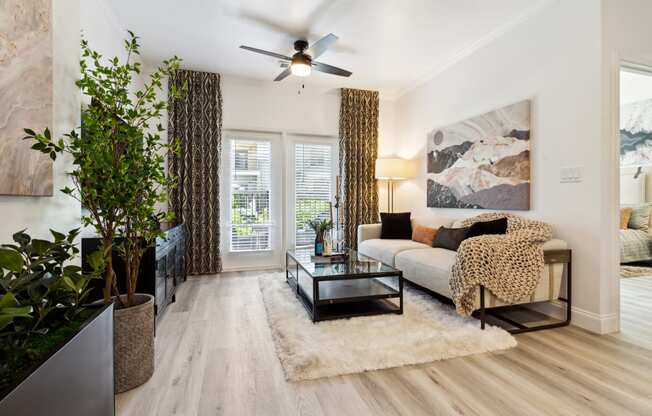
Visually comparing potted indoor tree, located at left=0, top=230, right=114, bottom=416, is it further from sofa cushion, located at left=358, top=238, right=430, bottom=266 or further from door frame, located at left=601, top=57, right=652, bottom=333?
door frame, located at left=601, top=57, right=652, bottom=333

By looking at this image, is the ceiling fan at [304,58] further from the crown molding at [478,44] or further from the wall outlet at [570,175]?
the wall outlet at [570,175]

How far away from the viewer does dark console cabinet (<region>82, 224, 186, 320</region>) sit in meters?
2.14

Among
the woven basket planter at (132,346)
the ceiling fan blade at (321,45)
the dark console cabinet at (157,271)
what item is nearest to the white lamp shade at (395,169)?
the ceiling fan blade at (321,45)

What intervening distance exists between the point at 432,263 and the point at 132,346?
2313 millimetres

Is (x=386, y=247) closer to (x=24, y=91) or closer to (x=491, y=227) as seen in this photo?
(x=491, y=227)

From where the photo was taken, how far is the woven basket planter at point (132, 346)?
64.6 inches

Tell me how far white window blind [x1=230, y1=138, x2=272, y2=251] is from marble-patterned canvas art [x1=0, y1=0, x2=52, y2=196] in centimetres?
320

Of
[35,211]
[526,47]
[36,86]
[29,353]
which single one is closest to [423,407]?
[29,353]

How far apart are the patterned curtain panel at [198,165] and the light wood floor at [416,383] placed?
6.75 feet

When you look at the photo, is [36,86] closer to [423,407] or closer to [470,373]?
[423,407]

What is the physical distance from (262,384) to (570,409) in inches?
61.1

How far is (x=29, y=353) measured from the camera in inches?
30.9

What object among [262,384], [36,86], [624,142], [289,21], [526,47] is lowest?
[262,384]

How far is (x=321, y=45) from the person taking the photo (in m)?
2.96
